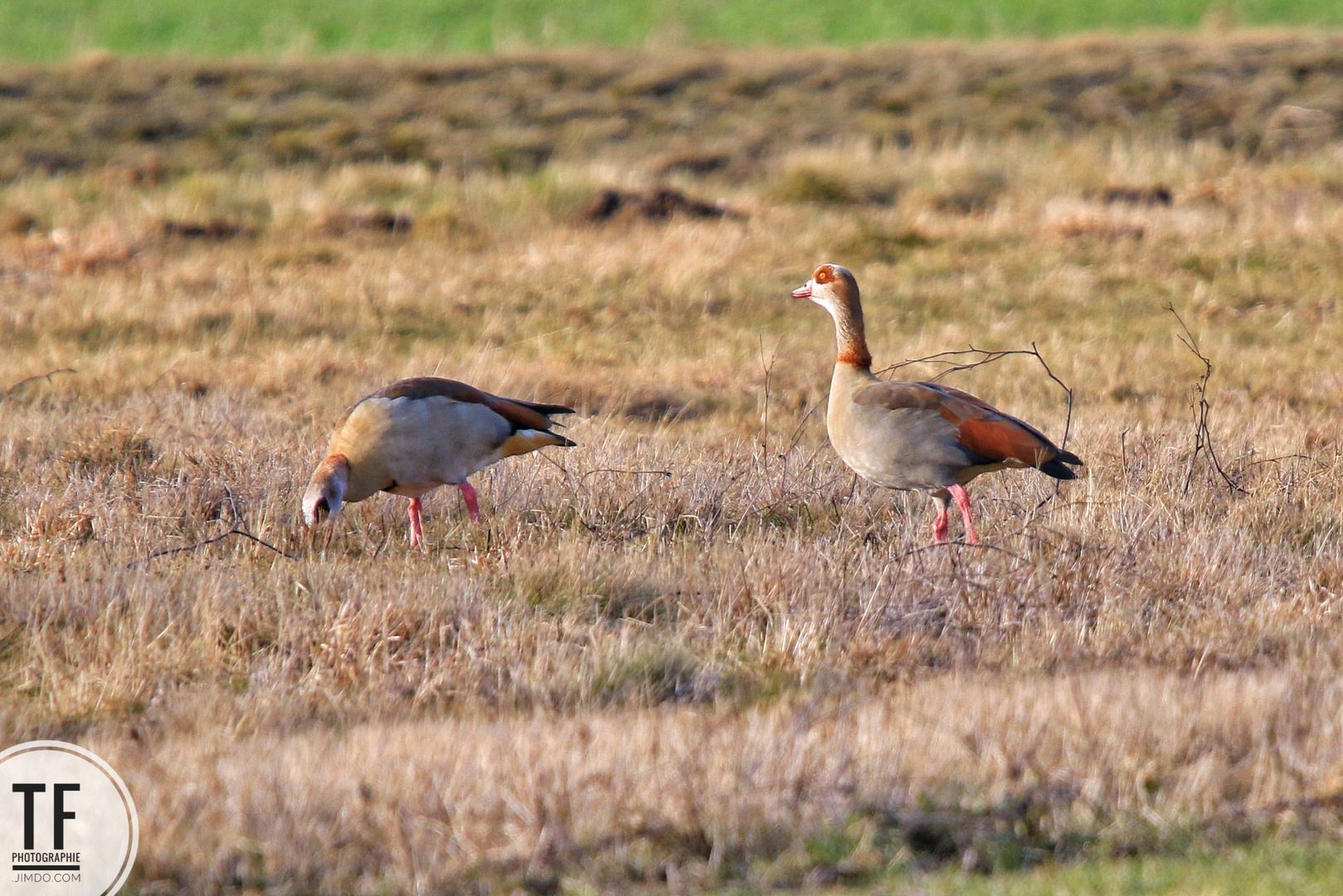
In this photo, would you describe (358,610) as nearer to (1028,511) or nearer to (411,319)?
(1028,511)

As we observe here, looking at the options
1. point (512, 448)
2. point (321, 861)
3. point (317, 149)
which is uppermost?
point (317, 149)

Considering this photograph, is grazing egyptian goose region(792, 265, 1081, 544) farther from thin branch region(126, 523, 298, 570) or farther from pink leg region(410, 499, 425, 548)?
thin branch region(126, 523, 298, 570)

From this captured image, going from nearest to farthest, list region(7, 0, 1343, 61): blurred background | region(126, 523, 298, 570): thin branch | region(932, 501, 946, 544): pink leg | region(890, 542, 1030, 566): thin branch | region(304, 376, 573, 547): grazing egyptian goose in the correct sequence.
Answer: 1. region(890, 542, 1030, 566): thin branch
2. region(126, 523, 298, 570): thin branch
3. region(304, 376, 573, 547): grazing egyptian goose
4. region(932, 501, 946, 544): pink leg
5. region(7, 0, 1343, 61): blurred background

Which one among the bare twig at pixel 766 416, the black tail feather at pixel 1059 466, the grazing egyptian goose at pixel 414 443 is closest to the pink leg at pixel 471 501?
the grazing egyptian goose at pixel 414 443

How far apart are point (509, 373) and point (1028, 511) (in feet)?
16.1

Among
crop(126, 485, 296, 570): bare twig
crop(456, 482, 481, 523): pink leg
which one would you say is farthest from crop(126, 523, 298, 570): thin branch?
crop(456, 482, 481, 523): pink leg

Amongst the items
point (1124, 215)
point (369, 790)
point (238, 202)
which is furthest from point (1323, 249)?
point (369, 790)

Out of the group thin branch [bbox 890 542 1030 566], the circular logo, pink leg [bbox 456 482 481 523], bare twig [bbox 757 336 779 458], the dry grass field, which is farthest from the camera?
bare twig [bbox 757 336 779 458]

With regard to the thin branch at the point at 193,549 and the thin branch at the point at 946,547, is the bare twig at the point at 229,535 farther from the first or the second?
the thin branch at the point at 946,547

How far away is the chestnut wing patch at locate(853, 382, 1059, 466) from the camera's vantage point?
21.2ft

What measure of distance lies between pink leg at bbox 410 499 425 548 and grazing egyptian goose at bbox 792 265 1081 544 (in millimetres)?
2087

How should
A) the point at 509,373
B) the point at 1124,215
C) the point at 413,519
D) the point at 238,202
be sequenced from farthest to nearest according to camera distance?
the point at 238,202
the point at 1124,215
the point at 509,373
the point at 413,519

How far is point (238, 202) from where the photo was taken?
16766 millimetres

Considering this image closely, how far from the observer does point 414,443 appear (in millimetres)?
6652
